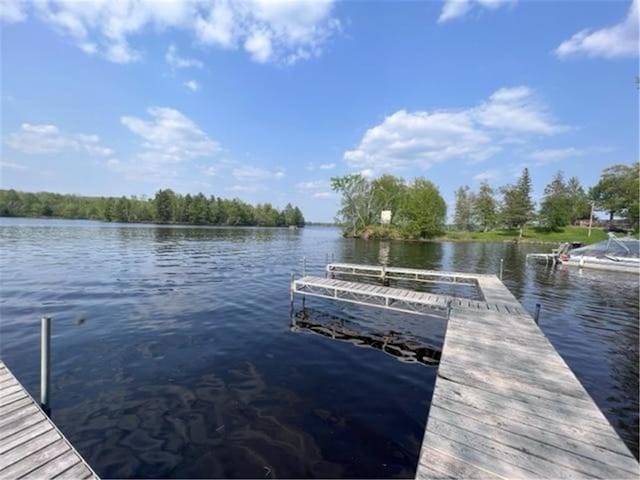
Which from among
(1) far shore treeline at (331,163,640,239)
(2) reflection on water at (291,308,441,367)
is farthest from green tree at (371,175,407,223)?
(2) reflection on water at (291,308,441,367)

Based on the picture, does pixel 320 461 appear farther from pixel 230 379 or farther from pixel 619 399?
pixel 619 399

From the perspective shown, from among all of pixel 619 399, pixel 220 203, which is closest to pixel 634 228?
pixel 619 399

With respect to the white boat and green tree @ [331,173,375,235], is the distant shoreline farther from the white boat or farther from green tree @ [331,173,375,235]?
the white boat

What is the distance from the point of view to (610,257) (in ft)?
76.4

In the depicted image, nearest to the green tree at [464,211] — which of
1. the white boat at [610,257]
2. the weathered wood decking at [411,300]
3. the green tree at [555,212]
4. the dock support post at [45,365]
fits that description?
the green tree at [555,212]

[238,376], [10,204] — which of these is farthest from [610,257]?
[10,204]

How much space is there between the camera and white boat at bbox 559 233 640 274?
22.0 metres

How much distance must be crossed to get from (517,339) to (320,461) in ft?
16.1

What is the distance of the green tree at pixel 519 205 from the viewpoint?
63812mm

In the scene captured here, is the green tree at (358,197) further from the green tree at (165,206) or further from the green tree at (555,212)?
the green tree at (165,206)

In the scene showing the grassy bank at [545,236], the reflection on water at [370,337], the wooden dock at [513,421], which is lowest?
the reflection on water at [370,337]

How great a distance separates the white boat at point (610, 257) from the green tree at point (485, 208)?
146ft

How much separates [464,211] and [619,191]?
29.2 meters

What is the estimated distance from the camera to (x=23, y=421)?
3.41m
